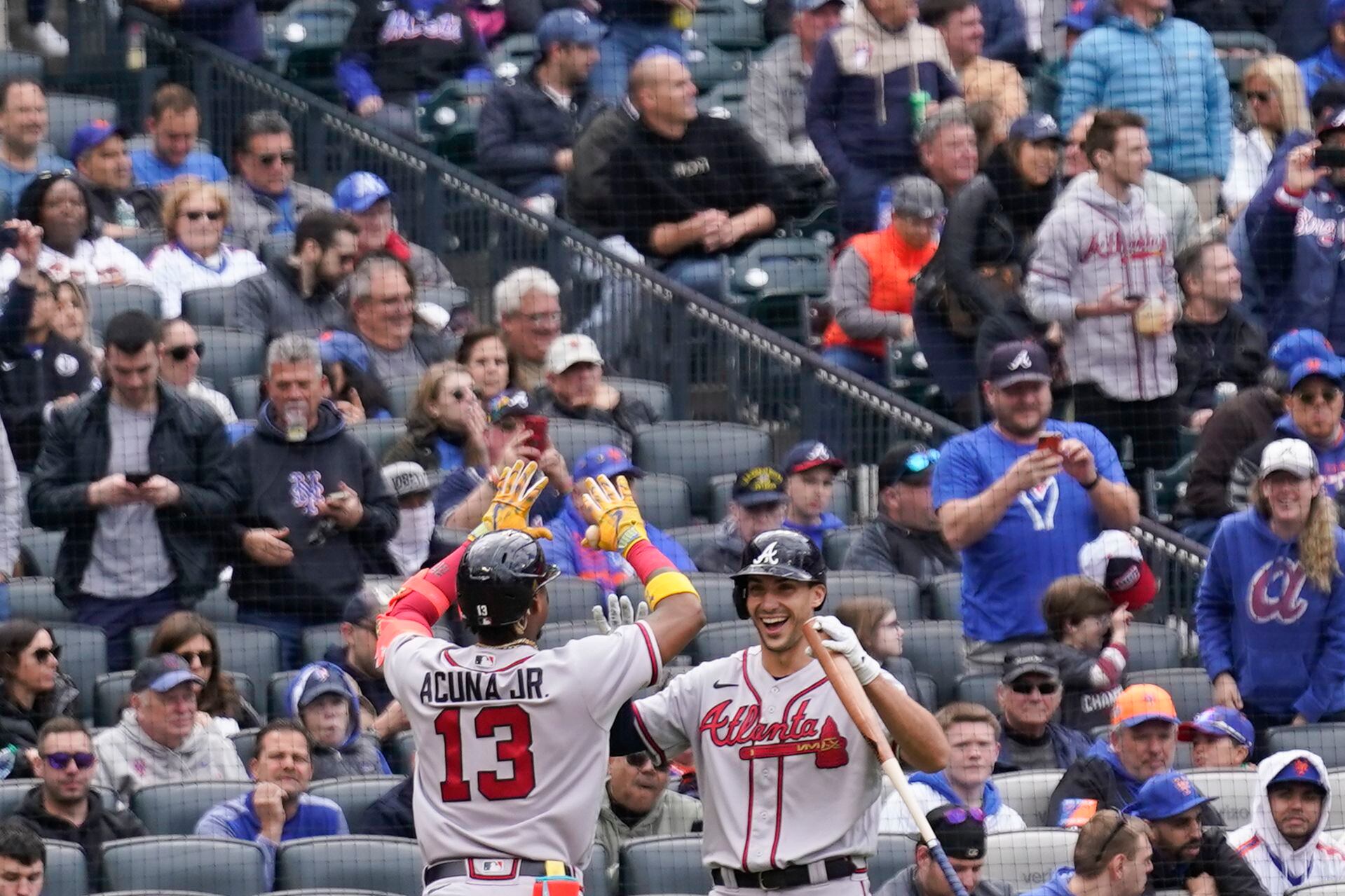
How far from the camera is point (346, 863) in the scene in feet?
22.8

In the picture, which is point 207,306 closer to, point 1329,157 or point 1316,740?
point 1329,157

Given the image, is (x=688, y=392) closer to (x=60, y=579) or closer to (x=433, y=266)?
(x=433, y=266)

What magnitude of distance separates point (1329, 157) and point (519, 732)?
19.8 feet

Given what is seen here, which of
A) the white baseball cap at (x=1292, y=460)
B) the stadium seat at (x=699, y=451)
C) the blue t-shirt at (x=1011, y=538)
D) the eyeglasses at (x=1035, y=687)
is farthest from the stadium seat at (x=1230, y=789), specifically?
the stadium seat at (x=699, y=451)

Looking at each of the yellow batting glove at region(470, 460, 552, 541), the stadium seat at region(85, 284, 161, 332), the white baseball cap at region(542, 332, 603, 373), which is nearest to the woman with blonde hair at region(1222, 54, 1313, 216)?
the white baseball cap at region(542, 332, 603, 373)

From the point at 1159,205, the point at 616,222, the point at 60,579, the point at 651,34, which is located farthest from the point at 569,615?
the point at 651,34

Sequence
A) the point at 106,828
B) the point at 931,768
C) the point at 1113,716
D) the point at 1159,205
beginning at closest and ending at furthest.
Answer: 1. the point at 931,768
2. the point at 106,828
3. the point at 1113,716
4. the point at 1159,205

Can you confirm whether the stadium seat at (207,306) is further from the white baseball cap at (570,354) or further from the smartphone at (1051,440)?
the smartphone at (1051,440)

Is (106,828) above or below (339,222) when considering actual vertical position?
below

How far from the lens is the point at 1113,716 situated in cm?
806

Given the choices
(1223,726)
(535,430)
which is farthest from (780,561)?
(1223,726)

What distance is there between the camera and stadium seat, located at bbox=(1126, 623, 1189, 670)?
8.72 metres

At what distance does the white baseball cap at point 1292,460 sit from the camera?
8133 mm

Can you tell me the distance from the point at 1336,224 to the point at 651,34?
10.7ft
